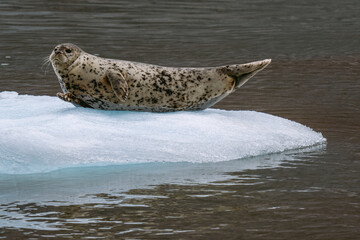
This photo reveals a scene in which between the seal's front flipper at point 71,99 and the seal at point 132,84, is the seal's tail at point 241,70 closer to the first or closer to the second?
the seal at point 132,84

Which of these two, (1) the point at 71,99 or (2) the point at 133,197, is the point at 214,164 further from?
(1) the point at 71,99

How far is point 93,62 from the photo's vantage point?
29.6ft

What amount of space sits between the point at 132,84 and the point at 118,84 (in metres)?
0.22

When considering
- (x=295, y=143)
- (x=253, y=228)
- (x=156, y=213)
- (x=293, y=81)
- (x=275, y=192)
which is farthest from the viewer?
(x=293, y=81)

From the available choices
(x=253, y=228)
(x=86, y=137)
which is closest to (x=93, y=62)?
(x=86, y=137)

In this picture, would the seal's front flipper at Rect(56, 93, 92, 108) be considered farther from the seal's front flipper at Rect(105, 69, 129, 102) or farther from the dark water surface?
the dark water surface

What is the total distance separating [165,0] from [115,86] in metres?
17.2

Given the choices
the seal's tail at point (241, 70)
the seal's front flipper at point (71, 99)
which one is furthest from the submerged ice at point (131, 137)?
the seal's tail at point (241, 70)

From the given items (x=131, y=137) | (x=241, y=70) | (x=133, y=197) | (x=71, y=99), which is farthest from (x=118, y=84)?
(x=133, y=197)

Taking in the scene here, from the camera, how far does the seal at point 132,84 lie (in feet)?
29.1

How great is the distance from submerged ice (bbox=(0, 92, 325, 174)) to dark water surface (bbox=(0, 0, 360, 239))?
141 millimetres

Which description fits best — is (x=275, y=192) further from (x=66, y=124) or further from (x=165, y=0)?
(x=165, y=0)

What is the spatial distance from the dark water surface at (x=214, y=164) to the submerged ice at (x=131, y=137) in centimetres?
14

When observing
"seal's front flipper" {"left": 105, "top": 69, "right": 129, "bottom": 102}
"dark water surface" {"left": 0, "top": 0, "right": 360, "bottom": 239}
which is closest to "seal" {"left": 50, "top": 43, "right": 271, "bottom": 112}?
"seal's front flipper" {"left": 105, "top": 69, "right": 129, "bottom": 102}
